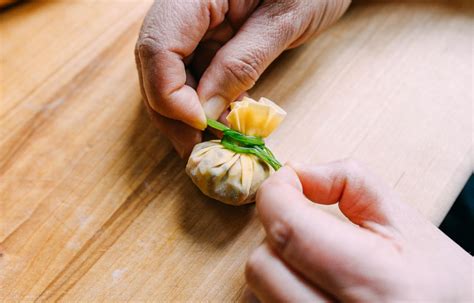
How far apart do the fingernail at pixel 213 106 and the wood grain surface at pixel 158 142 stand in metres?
0.17

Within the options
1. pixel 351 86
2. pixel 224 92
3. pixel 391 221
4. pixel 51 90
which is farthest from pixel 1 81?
pixel 391 221

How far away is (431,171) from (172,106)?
633mm

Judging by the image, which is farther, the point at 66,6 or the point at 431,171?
the point at 66,6

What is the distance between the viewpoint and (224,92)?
101cm

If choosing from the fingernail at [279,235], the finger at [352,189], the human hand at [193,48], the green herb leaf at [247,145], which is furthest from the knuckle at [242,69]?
the fingernail at [279,235]

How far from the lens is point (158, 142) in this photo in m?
1.14

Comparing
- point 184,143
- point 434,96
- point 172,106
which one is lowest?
point 184,143

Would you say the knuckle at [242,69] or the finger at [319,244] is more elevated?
the knuckle at [242,69]

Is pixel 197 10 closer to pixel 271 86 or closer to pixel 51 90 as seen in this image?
pixel 271 86

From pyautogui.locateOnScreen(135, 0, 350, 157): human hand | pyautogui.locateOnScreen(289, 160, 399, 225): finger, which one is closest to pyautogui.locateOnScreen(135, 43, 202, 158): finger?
pyautogui.locateOnScreen(135, 0, 350, 157): human hand

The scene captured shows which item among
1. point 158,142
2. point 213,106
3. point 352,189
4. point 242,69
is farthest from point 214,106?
point 352,189

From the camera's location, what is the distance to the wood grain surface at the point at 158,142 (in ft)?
3.17

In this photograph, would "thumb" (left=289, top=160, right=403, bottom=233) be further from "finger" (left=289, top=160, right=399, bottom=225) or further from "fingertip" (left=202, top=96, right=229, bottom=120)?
"fingertip" (left=202, top=96, right=229, bottom=120)

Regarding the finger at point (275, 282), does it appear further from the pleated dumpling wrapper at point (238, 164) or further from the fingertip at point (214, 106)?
the fingertip at point (214, 106)
